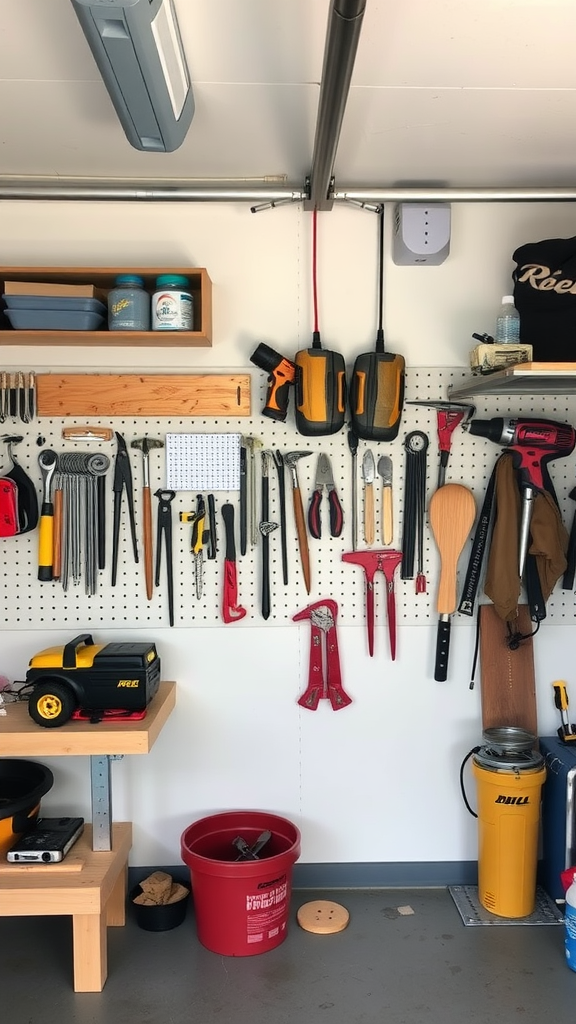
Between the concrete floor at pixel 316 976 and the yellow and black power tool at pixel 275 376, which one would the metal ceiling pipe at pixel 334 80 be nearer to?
the yellow and black power tool at pixel 275 376

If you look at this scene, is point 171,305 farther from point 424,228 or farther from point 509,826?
point 509,826

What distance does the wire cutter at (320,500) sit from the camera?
2.70 m

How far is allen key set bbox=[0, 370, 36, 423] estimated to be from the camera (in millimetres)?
2658

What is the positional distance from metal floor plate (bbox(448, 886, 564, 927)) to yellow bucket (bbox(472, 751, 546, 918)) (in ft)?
0.08

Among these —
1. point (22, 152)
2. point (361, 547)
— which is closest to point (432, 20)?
point (22, 152)

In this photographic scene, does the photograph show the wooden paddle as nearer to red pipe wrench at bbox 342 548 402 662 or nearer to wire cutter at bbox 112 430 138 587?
red pipe wrench at bbox 342 548 402 662

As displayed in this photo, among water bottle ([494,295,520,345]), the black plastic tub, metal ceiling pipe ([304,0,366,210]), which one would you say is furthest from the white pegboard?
metal ceiling pipe ([304,0,366,210])

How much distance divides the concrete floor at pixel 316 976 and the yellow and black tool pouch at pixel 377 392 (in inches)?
64.8

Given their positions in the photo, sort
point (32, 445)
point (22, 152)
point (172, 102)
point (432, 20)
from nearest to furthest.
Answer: point (432, 20) → point (172, 102) → point (22, 152) → point (32, 445)

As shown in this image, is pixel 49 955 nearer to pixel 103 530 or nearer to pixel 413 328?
pixel 103 530

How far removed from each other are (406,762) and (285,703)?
1.62ft

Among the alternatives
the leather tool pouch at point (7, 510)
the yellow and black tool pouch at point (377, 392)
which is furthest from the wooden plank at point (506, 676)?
the leather tool pouch at point (7, 510)

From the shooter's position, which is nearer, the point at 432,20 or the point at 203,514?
the point at 432,20

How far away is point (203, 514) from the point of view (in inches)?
106
